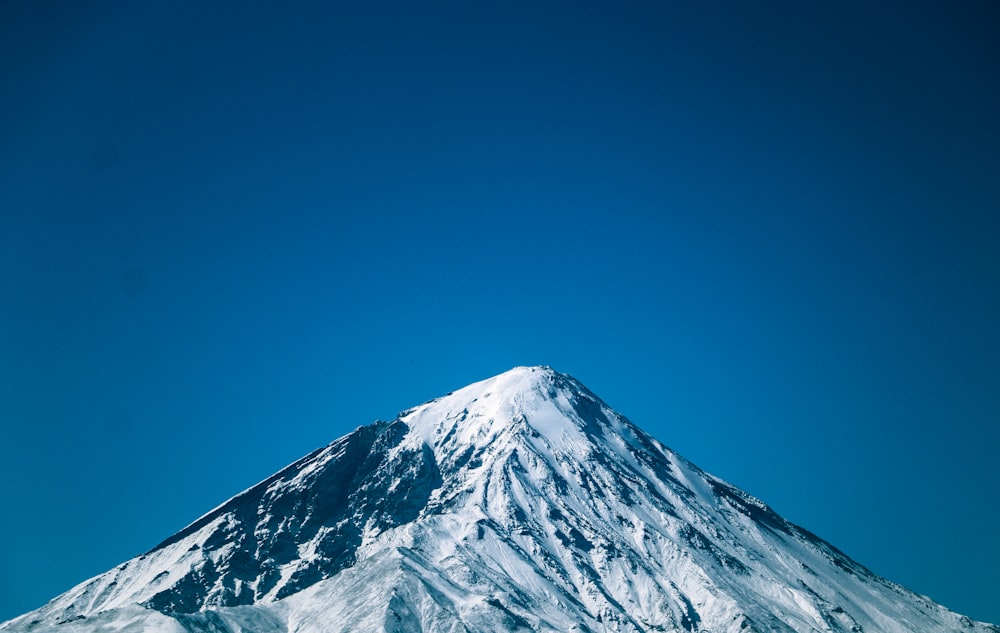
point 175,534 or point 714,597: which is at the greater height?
point 175,534

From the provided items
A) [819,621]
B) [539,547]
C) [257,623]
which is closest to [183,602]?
[257,623]

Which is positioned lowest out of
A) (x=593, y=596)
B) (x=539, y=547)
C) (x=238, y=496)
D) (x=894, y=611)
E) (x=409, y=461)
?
(x=894, y=611)

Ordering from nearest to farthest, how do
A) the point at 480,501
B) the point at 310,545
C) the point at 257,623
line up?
the point at 257,623 < the point at 310,545 < the point at 480,501

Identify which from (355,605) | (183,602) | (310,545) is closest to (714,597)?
(355,605)

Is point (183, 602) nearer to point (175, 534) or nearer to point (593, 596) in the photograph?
point (175, 534)

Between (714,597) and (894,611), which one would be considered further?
(894,611)

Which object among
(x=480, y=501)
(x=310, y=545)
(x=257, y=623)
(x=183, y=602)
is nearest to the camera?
(x=257, y=623)
